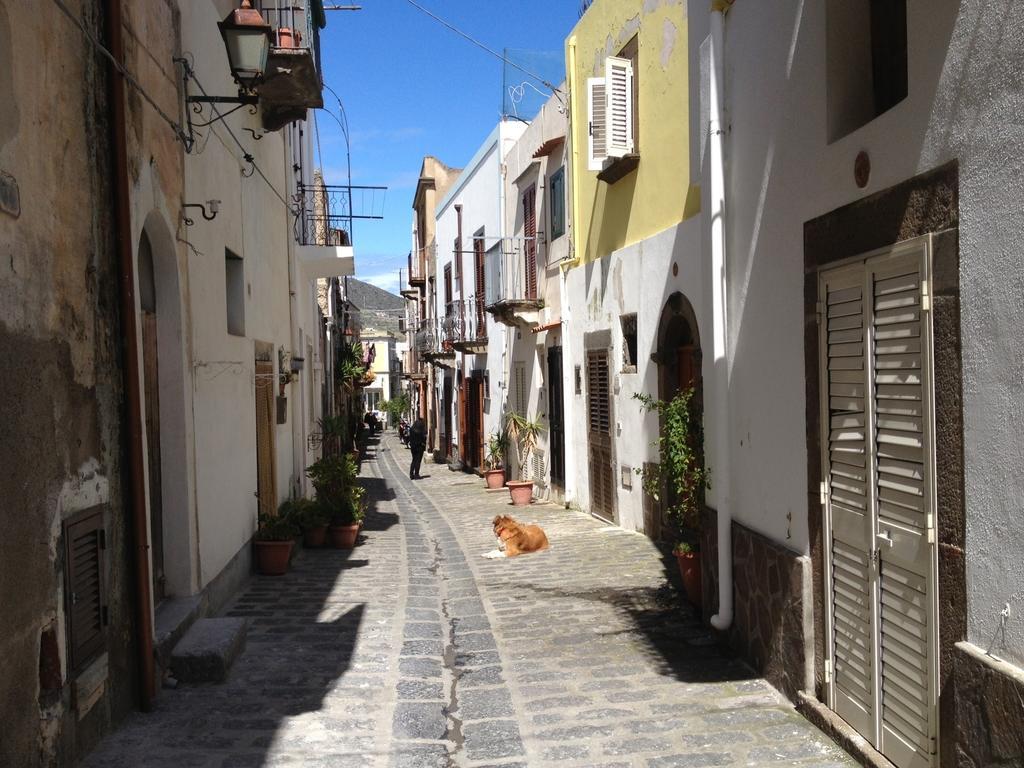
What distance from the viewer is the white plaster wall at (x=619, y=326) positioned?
9680 mm

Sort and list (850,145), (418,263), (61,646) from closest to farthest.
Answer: (61,646), (850,145), (418,263)

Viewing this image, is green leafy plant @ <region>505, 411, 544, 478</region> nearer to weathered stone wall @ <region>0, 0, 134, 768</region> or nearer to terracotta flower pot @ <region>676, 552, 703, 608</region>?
terracotta flower pot @ <region>676, 552, 703, 608</region>

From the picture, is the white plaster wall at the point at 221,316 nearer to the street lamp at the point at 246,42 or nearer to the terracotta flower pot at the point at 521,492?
the street lamp at the point at 246,42

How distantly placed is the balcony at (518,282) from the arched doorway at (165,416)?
10.2m

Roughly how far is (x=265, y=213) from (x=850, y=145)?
819 centimetres

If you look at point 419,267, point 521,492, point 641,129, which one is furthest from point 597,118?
point 419,267

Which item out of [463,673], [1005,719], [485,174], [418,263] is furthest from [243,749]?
[418,263]

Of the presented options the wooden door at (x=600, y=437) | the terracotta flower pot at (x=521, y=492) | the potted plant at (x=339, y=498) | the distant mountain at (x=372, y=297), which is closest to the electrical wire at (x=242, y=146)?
the potted plant at (x=339, y=498)

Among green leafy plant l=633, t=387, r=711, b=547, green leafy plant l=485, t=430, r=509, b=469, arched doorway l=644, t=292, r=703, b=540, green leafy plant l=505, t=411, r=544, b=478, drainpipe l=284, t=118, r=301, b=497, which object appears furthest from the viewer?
green leafy plant l=485, t=430, r=509, b=469

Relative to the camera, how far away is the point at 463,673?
6402 mm

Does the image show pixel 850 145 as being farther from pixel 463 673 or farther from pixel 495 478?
pixel 495 478

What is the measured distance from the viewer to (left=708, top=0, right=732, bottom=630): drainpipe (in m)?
6.39

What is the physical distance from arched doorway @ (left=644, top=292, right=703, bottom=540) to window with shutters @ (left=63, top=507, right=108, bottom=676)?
602 cm

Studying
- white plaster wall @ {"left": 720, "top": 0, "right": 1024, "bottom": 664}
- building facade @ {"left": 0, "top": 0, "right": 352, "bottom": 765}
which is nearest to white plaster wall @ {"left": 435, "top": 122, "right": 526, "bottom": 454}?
building facade @ {"left": 0, "top": 0, "right": 352, "bottom": 765}
